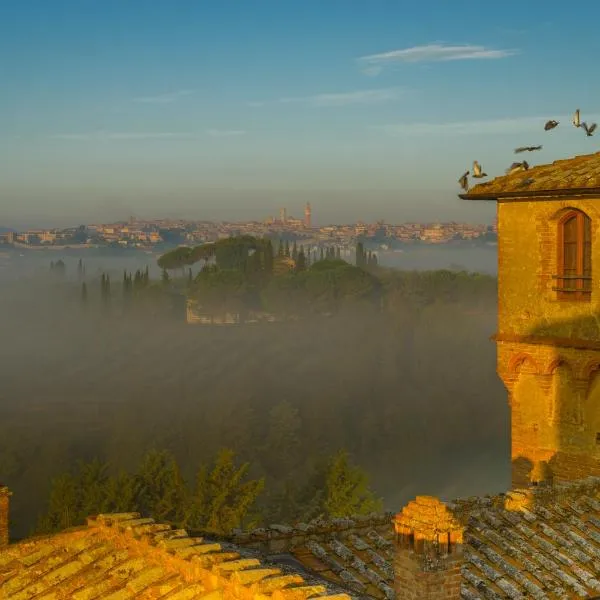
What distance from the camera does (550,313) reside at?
19375mm

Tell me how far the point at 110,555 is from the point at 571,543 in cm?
664

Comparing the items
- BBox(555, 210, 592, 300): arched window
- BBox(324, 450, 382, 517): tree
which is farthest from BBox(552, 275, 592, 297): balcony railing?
BBox(324, 450, 382, 517): tree

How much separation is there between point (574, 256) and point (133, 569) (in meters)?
11.4

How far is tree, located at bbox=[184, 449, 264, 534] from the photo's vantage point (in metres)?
37.5

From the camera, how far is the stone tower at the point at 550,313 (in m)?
18.7

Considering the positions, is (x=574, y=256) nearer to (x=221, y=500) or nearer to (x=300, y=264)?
(x=221, y=500)

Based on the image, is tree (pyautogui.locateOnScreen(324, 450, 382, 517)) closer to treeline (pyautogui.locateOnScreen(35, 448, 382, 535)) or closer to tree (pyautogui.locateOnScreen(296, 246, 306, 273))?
treeline (pyautogui.locateOnScreen(35, 448, 382, 535))

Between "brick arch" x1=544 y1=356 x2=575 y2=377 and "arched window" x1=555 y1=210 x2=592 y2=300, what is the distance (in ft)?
3.76

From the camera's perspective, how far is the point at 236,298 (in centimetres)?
11850


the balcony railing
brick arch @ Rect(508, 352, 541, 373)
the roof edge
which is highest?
the roof edge

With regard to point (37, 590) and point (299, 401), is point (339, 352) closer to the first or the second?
point (299, 401)

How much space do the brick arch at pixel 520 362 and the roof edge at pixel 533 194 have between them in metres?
2.99

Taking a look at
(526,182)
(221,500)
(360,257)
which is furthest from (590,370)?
(360,257)

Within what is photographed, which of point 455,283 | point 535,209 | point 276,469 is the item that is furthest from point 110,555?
point 455,283
